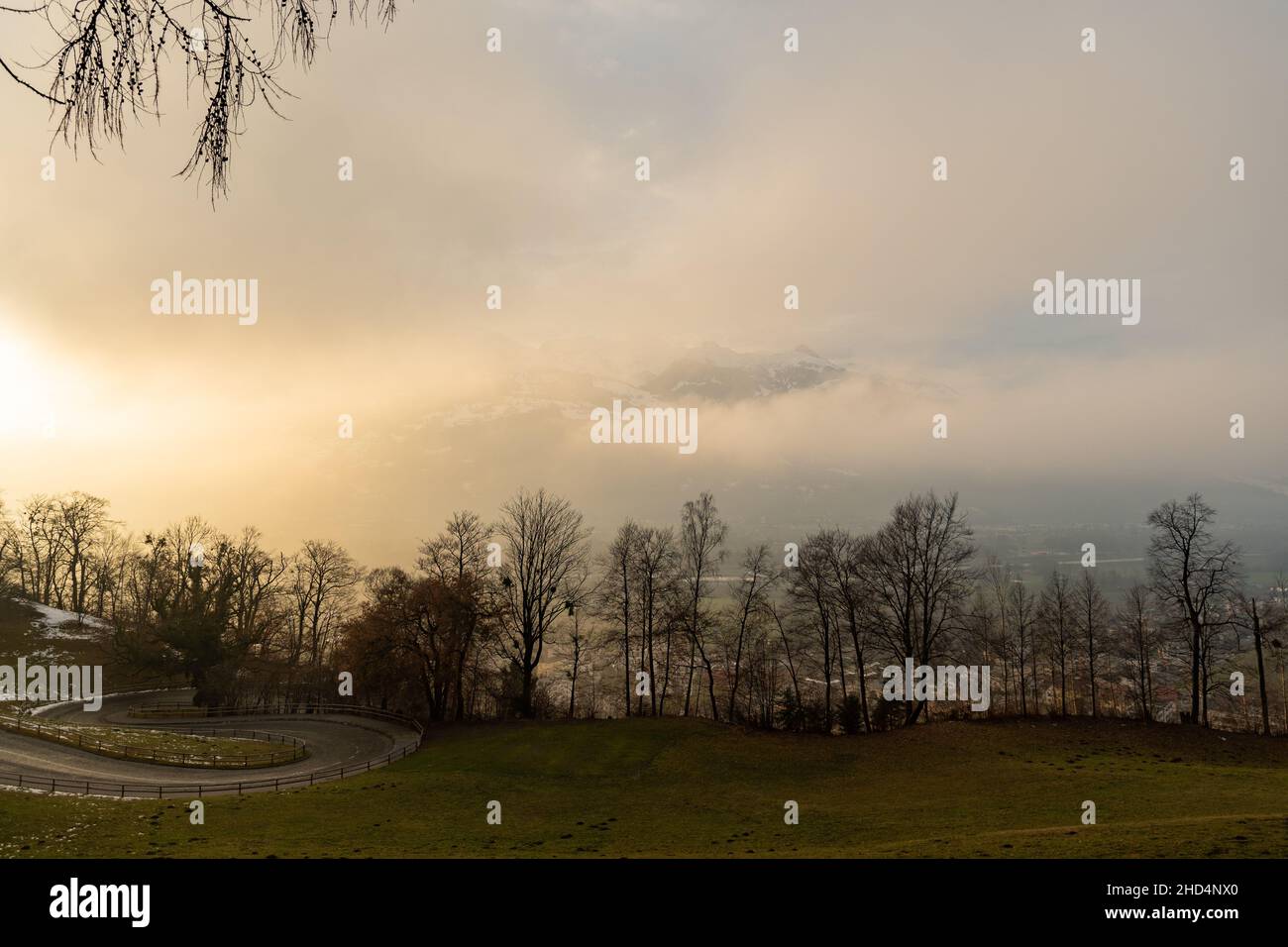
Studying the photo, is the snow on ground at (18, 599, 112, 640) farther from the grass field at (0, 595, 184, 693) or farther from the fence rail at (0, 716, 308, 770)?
the fence rail at (0, 716, 308, 770)

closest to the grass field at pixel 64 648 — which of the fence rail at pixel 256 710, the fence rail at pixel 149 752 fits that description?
the fence rail at pixel 256 710

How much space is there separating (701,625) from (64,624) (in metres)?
67.7

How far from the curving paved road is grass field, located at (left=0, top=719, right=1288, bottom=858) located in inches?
104

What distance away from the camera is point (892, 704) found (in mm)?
40031

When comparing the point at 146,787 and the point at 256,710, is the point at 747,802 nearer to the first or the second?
the point at 146,787

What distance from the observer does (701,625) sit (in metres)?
45.4

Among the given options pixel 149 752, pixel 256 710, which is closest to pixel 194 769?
pixel 149 752

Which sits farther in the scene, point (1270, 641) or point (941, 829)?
point (1270, 641)

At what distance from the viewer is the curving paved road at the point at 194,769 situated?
87.5 feet

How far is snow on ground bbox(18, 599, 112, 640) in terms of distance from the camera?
63.5 metres
